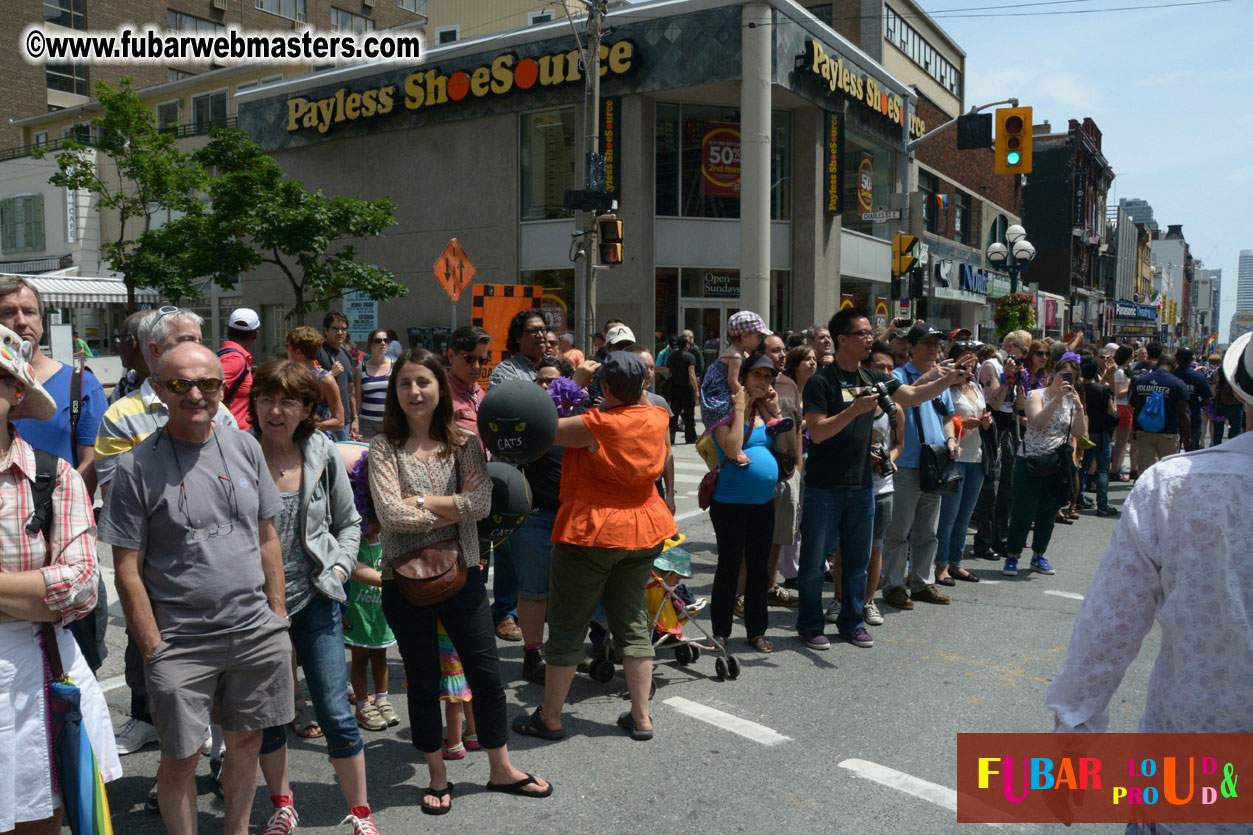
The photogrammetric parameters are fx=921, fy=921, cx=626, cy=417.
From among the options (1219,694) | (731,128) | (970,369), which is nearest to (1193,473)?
(1219,694)

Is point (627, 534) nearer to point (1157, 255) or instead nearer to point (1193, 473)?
point (1193, 473)

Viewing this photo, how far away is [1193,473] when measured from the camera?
191 centimetres

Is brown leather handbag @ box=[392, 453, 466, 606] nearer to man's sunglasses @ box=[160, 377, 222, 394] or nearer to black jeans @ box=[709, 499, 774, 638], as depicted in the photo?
man's sunglasses @ box=[160, 377, 222, 394]

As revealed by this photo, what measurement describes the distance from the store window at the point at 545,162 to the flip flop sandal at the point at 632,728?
19332 mm

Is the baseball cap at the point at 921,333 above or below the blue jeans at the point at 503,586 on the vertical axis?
above

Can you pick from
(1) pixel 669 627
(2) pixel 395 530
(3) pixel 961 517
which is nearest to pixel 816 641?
(1) pixel 669 627

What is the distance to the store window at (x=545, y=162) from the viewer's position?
22891 millimetres

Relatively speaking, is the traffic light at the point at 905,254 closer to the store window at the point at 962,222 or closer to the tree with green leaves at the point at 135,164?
the tree with green leaves at the point at 135,164

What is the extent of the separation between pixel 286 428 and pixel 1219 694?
9.85 feet

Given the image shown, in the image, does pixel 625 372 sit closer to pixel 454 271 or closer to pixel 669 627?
pixel 669 627

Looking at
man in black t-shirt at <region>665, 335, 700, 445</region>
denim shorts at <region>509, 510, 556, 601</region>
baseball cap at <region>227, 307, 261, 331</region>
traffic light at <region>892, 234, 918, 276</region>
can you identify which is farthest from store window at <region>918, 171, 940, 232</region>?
denim shorts at <region>509, 510, 556, 601</region>

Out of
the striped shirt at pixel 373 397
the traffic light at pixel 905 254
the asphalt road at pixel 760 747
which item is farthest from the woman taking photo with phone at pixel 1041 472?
the traffic light at pixel 905 254

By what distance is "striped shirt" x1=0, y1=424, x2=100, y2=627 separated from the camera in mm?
2635

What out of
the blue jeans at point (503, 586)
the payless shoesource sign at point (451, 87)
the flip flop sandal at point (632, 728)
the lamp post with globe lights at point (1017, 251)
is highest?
the payless shoesource sign at point (451, 87)
